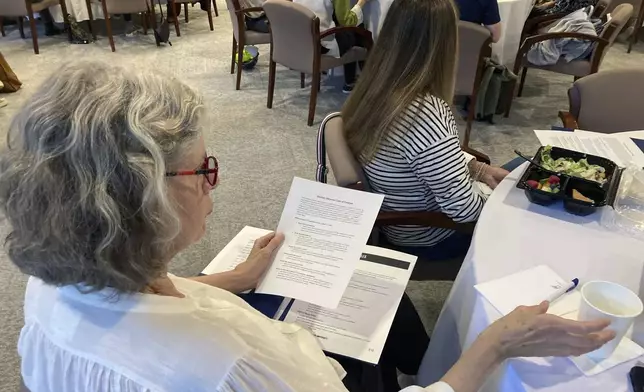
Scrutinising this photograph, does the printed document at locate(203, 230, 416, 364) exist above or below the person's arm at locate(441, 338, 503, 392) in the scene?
below

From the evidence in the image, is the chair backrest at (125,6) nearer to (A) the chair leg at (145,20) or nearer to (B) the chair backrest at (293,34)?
(A) the chair leg at (145,20)

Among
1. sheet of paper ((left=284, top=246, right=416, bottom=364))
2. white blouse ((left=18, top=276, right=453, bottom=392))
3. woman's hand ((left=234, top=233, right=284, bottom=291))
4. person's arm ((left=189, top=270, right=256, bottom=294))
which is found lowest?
sheet of paper ((left=284, top=246, right=416, bottom=364))

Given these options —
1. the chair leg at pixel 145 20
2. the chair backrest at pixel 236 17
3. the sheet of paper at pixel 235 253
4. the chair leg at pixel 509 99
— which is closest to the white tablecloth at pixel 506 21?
the chair leg at pixel 509 99

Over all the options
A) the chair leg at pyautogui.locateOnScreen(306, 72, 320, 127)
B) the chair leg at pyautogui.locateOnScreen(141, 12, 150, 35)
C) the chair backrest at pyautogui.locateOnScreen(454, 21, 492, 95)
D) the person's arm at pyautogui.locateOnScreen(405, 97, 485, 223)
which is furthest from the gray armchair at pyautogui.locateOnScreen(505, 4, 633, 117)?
the chair leg at pyautogui.locateOnScreen(141, 12, 150, 35)

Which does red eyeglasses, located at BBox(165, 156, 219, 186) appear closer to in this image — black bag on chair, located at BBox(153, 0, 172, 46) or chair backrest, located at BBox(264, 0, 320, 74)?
chair backrest, located at BBox(264, 0, 320, 74)

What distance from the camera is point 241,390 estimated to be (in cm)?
73

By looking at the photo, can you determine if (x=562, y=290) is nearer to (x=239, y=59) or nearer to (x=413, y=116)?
(x=413, y=116)

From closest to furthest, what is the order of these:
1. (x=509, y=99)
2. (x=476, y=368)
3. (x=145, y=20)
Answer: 1. (x=476, y=368)
2. (x=509, y=99)
3. (x=145, y=20)

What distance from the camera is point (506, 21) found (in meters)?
3.38

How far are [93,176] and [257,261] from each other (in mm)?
595

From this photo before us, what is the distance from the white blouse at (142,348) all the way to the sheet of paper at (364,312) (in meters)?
0.30

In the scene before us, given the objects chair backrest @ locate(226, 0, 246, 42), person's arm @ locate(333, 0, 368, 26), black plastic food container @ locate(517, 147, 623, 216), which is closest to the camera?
black plastic food container @ locate(517, 147, 623, 216)

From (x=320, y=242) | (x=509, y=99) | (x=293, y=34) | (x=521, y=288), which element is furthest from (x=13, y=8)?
(x=521, y=288)

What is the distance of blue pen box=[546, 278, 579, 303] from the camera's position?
106 cm
